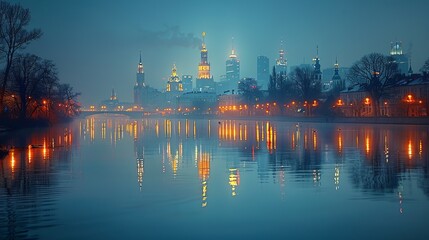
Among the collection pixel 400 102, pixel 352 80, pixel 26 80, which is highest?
pixel 352 80

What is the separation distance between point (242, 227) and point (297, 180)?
27.9 ft

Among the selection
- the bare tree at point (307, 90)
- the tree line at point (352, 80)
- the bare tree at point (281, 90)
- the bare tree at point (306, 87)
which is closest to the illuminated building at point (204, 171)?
the tree line at point (352, 80)

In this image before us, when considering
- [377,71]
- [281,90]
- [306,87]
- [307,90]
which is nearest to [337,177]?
[377,71]

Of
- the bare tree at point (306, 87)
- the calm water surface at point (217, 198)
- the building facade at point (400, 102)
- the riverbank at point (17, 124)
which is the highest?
the bare tree at point (306, 87)

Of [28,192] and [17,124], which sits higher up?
[17,124]

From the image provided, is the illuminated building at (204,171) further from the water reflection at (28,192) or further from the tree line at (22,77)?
the tree line at (22,77)

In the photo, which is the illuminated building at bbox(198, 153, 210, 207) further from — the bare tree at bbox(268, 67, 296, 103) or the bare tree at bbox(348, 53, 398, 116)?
the bare tree at bbox(268, 67, 296, 103)

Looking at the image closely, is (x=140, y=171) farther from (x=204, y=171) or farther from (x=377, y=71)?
(x=377, y=71)

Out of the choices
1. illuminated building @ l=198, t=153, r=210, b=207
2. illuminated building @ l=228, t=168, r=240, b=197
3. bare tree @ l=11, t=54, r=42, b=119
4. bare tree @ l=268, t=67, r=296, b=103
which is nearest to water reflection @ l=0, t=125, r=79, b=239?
illuminated building @ l=198, t=153, r=210, b=207

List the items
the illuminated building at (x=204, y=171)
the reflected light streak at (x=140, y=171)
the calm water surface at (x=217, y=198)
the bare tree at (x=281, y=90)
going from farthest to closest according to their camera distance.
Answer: the bare tree at (x=281, y=90) → the reflected light streak at (x=140, y=171) → the illuminated building at (x=204, y=171) → the calm water surface at (x=217, y=198)

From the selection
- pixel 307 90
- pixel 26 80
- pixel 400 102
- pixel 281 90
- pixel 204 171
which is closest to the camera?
pixel 204 171

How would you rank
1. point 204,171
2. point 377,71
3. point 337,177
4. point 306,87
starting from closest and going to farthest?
point 337,177 → point 204,171 → point 377,71 → point 306,87

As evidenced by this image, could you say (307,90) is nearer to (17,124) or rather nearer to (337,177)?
(17,124)

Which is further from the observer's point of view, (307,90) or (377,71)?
(307,90)
